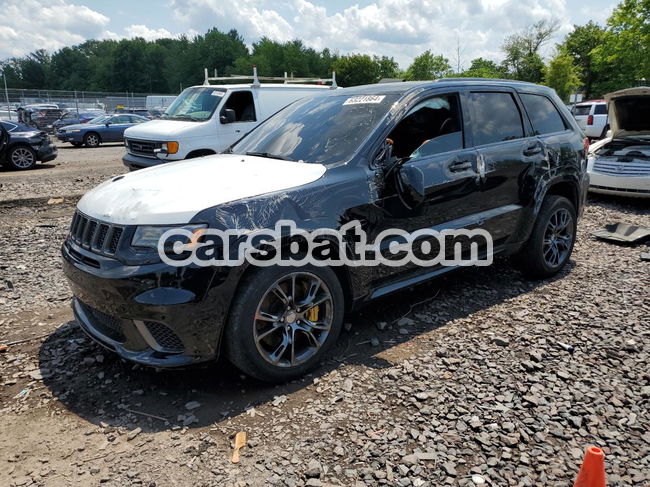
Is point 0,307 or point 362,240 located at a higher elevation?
point 362,240

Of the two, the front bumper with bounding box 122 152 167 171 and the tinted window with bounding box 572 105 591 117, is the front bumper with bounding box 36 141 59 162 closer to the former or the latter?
the front bumper with bounding box 122 152 167 171

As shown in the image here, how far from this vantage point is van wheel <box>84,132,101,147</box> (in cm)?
2141

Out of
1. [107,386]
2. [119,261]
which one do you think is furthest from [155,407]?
[119,261]

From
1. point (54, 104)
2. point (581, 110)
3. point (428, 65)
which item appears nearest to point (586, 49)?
point (428, 65)

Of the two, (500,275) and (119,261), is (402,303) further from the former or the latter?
(119,261)

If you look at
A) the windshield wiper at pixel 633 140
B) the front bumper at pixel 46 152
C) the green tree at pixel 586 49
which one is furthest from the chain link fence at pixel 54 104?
the green tree at pixel 586 49

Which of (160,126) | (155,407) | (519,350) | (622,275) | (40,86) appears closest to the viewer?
(155,407)

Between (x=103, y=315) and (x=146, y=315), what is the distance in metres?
0.48

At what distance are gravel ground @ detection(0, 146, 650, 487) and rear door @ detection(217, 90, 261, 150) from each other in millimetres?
5593

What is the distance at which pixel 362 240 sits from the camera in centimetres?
339

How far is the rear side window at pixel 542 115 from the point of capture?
4.80 m

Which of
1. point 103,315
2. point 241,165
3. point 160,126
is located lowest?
point 103,315

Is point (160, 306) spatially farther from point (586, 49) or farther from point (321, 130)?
point (586, 49)

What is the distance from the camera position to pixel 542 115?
16.2 ft
